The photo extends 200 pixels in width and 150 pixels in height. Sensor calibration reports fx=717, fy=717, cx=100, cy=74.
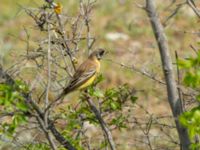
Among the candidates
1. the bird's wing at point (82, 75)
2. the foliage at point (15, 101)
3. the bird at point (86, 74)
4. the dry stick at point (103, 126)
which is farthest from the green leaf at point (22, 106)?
the bird's wing at point (82, 75)

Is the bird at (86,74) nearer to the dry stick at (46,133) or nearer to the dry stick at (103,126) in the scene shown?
the dry stick at (103,126)

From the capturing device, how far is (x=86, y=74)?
233 inches

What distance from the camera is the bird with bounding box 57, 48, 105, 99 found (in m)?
5.59

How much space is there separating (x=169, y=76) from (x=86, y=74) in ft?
4.16

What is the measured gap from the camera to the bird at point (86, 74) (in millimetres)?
5590

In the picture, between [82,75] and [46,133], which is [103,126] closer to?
[82,75]

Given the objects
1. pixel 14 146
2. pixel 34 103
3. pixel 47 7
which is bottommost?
pixel 14 146

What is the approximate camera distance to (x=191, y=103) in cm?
526

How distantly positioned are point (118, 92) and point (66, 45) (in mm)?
548

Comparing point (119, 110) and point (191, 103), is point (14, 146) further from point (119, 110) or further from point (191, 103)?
point (191, 103)

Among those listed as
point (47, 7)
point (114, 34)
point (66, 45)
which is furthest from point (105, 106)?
point (114, 34)

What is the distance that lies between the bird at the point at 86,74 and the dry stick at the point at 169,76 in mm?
867

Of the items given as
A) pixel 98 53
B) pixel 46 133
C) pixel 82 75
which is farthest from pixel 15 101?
pixel 98 53

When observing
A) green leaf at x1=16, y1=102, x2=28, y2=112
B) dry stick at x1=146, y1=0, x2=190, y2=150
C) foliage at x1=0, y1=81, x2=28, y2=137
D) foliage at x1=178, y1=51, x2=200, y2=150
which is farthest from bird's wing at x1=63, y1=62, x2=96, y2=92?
foliage at x1=178, y1=51, x2=200, y2=150
